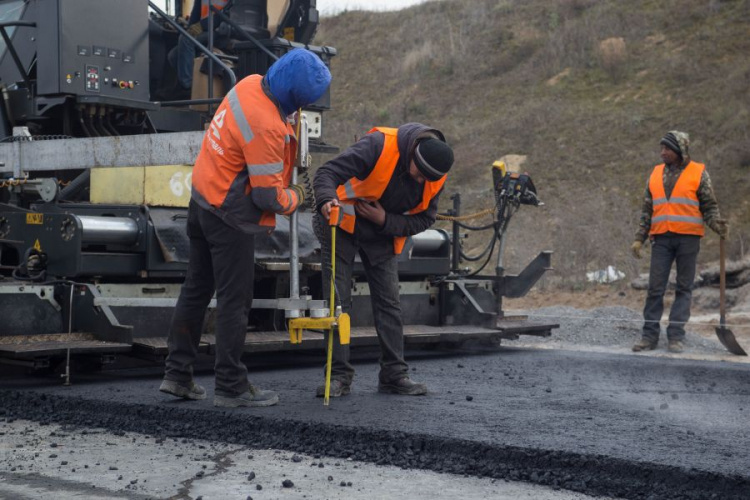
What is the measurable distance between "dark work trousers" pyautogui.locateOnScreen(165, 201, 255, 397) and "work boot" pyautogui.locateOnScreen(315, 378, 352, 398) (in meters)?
0.53

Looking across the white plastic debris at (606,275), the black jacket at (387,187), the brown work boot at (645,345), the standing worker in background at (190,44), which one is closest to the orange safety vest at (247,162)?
the black jacket at (387,187)

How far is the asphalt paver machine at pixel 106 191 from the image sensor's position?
5914 millimetres

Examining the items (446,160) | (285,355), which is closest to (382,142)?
(446,160)

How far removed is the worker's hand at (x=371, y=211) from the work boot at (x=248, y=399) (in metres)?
1.13

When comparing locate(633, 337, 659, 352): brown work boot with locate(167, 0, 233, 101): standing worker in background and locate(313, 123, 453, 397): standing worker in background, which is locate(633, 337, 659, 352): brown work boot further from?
locate(167, 0, 233, 101): standing worker in background

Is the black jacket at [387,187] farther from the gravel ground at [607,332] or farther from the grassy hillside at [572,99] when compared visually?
the grassy hillside at [572,99]

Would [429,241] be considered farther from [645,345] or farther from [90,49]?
[90,49]

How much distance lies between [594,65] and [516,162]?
13.2ft

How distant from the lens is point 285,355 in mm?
7766

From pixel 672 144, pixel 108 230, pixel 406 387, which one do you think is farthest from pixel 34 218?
pixel 672 144

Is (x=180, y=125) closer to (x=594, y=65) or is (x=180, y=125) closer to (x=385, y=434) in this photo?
(x=385, y=434)

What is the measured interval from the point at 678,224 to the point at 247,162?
203 inches

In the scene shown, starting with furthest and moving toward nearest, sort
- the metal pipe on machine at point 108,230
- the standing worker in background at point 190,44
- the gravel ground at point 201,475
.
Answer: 1. the standing worker in background at point 190,44
2. the metal pipe on machine at point 108,230
3. the gravel ground at point 201,475

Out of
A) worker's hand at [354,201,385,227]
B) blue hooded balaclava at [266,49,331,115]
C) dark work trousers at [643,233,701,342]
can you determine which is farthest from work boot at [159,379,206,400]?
dark work trousers at [643,233,701,342]
